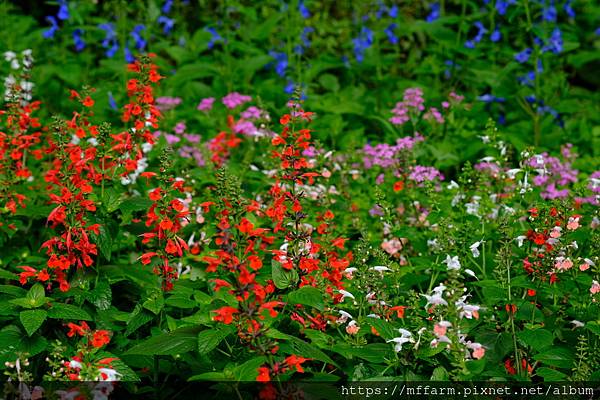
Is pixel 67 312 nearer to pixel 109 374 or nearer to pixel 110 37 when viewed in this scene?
pixel 109 374

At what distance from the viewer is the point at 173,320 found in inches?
122

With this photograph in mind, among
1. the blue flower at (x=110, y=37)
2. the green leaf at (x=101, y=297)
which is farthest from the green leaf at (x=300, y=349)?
the blue flower at (x=110, y=37)

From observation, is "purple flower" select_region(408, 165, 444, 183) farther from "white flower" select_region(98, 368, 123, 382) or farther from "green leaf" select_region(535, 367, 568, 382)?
"white flower" select_region(98, 368, 123, 382)

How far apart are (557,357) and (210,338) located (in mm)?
1257

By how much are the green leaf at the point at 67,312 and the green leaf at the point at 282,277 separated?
0.69 meters

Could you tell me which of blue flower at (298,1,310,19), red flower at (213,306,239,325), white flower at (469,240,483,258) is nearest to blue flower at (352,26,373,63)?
blue flower at (298,1,310,19)

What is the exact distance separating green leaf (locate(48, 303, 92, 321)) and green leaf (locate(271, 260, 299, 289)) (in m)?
0.69

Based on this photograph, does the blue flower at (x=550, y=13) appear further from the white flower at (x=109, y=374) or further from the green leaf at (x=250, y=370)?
the white flower at (x=109, y=374)

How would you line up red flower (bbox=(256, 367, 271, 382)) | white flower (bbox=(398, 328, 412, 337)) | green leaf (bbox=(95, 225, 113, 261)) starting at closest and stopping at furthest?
red flower (bbox=(256, 367, 271, 382)), white flower (bbox=(398, 328, 412, 337)), green leaf (bbox=(95, 225, 113, 261))

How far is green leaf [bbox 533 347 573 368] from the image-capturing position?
9.63ft

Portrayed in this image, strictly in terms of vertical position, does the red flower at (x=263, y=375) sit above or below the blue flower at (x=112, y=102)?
below

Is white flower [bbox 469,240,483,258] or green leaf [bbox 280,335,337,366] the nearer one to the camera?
green leaf [bbox 280,335,337,366]

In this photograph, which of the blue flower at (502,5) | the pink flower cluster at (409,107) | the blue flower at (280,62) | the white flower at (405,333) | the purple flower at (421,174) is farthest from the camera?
the blue flower at (280,62)

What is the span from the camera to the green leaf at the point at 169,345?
2.73 meters
